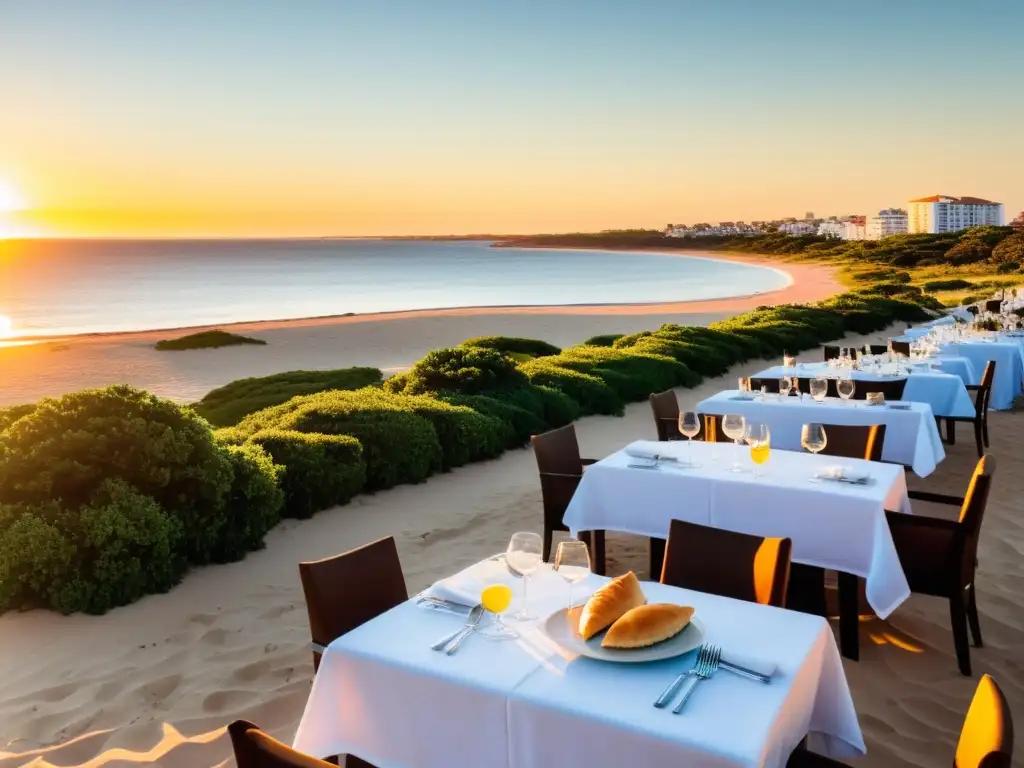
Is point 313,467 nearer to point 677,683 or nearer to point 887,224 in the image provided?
point 677,683

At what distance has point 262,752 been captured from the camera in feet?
6.72

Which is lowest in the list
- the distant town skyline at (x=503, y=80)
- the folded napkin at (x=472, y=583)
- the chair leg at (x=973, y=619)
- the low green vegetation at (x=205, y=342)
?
the low green vegetation at (x=205, y=342)

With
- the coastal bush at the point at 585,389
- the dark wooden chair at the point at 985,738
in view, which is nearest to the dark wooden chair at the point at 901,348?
the coastal bush at the point at 585,389

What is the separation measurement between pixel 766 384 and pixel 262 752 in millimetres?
7985

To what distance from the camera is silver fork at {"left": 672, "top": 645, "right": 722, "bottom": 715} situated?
2.33 metres

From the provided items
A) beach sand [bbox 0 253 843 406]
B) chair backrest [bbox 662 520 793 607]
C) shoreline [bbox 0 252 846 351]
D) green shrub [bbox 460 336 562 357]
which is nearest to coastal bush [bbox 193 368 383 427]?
green shrub [bbox 460 336 562 357]

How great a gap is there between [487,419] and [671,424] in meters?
2.65

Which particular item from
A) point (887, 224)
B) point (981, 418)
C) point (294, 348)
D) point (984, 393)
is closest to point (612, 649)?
point (981, 418)

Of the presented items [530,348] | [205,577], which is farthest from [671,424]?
[530,348]

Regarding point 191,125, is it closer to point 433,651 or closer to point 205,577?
point 205,577

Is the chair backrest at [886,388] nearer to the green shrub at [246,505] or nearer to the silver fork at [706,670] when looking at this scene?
the green shrub at [246,505]

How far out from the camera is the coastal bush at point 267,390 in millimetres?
12758

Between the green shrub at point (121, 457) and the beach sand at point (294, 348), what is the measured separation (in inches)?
502

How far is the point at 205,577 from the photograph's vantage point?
603 centimetres
